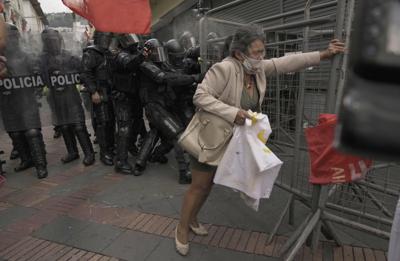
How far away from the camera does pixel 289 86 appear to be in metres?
2.93

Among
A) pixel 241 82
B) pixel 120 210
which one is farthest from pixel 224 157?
pixel 120 210

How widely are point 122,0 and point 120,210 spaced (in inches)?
93.1

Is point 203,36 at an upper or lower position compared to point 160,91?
upper

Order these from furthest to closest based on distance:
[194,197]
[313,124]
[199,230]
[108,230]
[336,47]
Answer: [108,230]
[199,230]
[194,197]
[313,124]
[336,47]

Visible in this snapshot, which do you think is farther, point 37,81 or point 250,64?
point 37,81

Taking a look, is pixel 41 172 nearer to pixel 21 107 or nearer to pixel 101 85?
pixel 21 107

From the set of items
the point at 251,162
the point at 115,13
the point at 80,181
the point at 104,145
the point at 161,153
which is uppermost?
the point at 115,13

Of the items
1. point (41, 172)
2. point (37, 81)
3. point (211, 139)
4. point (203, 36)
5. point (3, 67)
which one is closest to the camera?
point (211, 139)

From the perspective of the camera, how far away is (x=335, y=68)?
212cm

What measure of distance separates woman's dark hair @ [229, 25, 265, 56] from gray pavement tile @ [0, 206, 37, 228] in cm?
277

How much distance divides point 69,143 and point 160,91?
1969 mm

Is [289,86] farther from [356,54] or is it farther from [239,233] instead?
[356,54]

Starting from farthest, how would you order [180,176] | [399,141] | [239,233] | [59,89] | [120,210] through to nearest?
[59,89]
[180,176]
[120,210]
[239,233]
[399,141]

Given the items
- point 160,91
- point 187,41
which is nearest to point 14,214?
point 160,91
